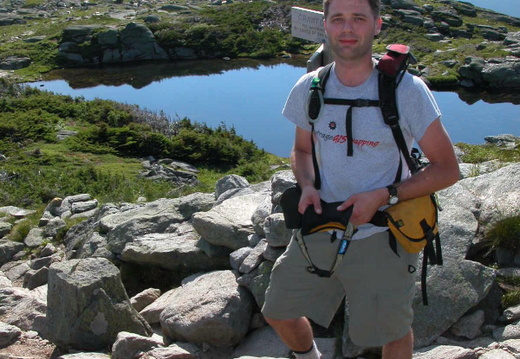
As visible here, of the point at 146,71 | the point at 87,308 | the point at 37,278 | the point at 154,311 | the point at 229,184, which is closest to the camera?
the point at 87,308

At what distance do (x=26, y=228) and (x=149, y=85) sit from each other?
32496 mm

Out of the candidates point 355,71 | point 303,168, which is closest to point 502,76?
point 303,168

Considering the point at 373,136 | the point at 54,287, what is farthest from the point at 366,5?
the point at 54,287

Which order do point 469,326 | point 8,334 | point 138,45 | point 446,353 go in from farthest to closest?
point 138,45 < point 8,334 < point 469,326 < point 446,353

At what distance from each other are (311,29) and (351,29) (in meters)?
3.87

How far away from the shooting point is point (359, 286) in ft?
13.0

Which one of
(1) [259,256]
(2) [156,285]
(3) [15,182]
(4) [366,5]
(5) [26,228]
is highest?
(4) [366,5]

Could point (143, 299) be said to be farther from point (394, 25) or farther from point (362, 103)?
point (394, 25)

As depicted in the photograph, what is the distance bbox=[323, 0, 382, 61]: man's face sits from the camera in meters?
3.89

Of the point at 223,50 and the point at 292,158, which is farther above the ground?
the point at 292,158

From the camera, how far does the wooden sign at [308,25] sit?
24.8 feet

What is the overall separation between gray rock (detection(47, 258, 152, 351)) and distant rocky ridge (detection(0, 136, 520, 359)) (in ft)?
0.03

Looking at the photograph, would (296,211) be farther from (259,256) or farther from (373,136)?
(259,256)

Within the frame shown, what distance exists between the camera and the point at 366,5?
394cm
